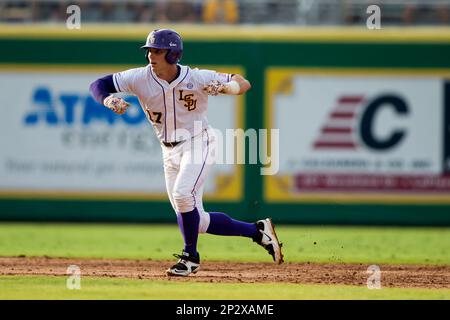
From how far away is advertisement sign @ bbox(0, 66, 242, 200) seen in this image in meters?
→ 15.2

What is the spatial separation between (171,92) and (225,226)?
135 centimetres

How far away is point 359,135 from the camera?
15.2m

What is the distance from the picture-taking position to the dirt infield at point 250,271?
8.71 m

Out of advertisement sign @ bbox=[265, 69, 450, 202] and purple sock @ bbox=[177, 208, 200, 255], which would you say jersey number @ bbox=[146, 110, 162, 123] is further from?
advertisement sign @ bbox=[265, 69, 450, 202]

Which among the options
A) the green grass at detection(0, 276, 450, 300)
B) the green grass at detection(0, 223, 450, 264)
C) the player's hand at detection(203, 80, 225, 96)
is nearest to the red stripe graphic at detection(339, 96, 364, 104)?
the green grass at detection(0, 223, 450, 264)

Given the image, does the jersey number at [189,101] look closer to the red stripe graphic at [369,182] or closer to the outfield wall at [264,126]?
the outfield wall at [264,126]

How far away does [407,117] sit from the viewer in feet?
50.3

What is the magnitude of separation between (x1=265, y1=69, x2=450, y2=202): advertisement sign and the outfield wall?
17mm

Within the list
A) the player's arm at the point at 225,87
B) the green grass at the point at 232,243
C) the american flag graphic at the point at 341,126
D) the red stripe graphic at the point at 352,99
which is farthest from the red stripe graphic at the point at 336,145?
the player's arm at the point at 225,87

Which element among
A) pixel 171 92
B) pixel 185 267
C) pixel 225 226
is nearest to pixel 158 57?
pixel 171 92

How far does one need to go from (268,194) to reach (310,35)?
2.59 meters

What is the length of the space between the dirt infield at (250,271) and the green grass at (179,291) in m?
0.37

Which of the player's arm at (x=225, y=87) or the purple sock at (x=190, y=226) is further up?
the player's arm at (x=225, y=87)
